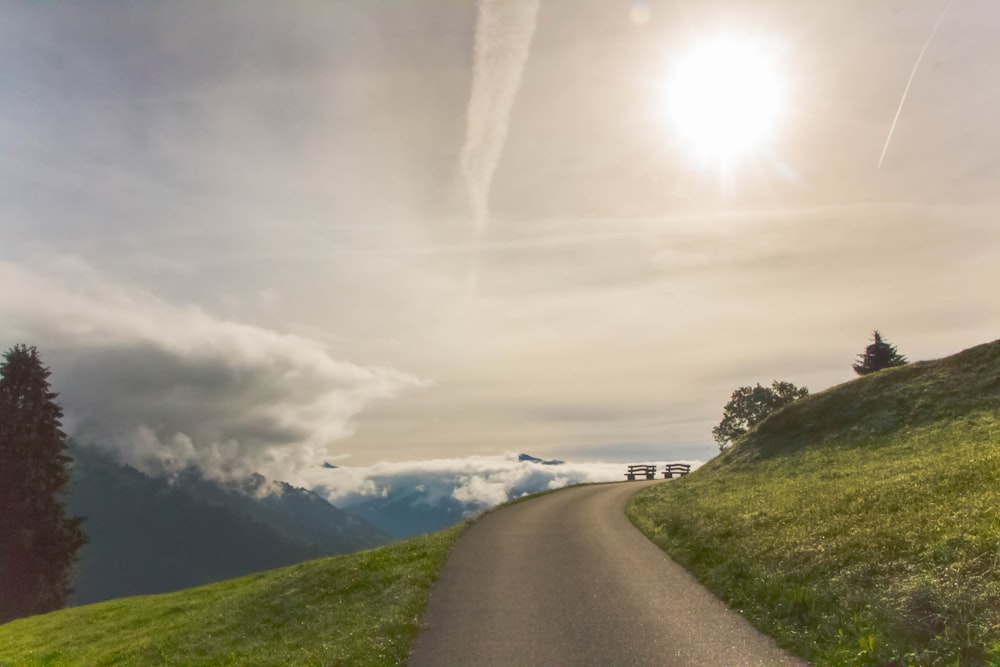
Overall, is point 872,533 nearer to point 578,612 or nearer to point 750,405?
point 578,612

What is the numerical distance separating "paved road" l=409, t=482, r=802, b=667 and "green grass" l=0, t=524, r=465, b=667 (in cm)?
104

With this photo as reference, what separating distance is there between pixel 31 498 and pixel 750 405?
322 ft

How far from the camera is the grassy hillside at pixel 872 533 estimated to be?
998 centimetres

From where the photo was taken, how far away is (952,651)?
8.98m

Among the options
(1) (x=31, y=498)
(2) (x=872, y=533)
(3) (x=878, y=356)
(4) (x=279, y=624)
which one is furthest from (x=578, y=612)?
(3) (x=878, y=356)

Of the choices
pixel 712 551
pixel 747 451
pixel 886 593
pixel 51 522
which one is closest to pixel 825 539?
pixel 712 551

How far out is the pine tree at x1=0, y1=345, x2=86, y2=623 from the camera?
157ft

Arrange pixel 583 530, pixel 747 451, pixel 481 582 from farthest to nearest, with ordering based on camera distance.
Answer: pixel 747 451, pixel 583 530, pixel 481 582

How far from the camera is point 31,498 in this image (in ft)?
161

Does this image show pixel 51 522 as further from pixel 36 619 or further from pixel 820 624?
pixel 820 624

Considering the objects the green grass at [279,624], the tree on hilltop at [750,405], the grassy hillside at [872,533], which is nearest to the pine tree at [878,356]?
the tree on hilltop at [750,405]

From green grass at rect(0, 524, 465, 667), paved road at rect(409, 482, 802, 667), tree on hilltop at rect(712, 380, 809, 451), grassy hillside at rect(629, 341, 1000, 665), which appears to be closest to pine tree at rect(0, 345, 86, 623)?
green grass at rect(0, 524, 465, 667)

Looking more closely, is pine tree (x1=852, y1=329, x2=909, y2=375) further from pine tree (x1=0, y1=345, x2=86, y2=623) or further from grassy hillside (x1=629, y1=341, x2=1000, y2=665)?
pine tree (x1=0, y1=345, x2=86, y2=623)

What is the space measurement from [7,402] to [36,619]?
75.6 feet
